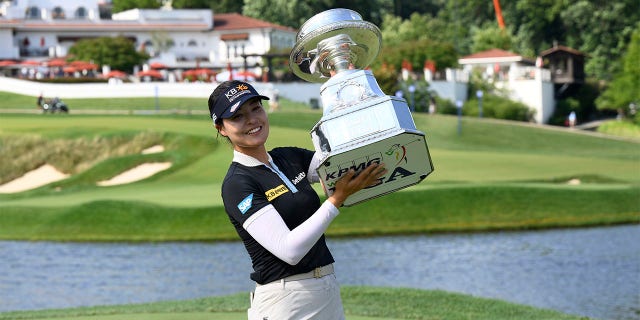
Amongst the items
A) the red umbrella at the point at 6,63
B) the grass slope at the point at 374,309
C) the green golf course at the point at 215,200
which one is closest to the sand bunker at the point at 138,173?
the green golf course at the point at 215,200

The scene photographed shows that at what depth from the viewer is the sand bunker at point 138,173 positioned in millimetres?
41944

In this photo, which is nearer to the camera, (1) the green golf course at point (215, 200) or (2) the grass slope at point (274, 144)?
(1) the green golf course at point (215, 200)

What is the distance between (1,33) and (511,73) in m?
48.4

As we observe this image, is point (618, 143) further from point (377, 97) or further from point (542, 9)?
point (377, 97)

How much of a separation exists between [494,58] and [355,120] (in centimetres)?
9508

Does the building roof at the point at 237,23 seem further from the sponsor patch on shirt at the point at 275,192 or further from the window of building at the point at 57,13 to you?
the sponsor patch on shirt at the point at 275,192

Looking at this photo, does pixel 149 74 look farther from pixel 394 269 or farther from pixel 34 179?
pixel 394 269

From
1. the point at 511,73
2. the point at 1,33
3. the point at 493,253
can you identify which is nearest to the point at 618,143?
the point at 511,73

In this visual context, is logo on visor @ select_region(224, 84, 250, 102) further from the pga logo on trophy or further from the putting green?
the putting green

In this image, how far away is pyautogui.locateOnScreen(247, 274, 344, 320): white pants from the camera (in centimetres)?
698

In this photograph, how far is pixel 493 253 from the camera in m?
26.7

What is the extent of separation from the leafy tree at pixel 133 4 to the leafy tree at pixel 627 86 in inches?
2235

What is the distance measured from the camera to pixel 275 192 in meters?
6.95

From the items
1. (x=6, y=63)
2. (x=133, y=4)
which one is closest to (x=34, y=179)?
(x=6, y=63)
